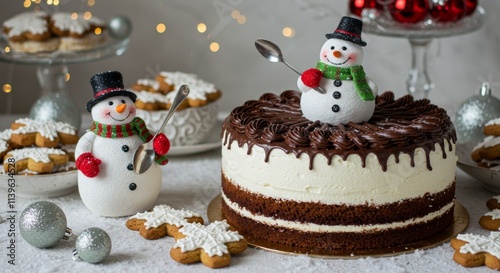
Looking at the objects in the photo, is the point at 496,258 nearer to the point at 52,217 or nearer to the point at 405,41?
the point at 52,217

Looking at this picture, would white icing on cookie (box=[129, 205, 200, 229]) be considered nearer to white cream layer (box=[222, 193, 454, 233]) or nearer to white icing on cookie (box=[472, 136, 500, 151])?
white cream layer (box=[222, 193, 454, 233])

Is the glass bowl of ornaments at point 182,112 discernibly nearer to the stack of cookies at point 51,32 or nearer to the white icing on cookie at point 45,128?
the white icing on cookie at point 45,128

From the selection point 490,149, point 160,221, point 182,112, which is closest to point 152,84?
point 182,112

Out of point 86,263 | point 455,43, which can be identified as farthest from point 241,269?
point 455,43

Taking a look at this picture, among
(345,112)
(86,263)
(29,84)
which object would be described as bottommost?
(29,84)

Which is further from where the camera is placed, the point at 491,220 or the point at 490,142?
the point at 490,142

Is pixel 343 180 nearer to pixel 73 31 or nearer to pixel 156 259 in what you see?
pixel 156 259

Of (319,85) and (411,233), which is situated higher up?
(319,85)
